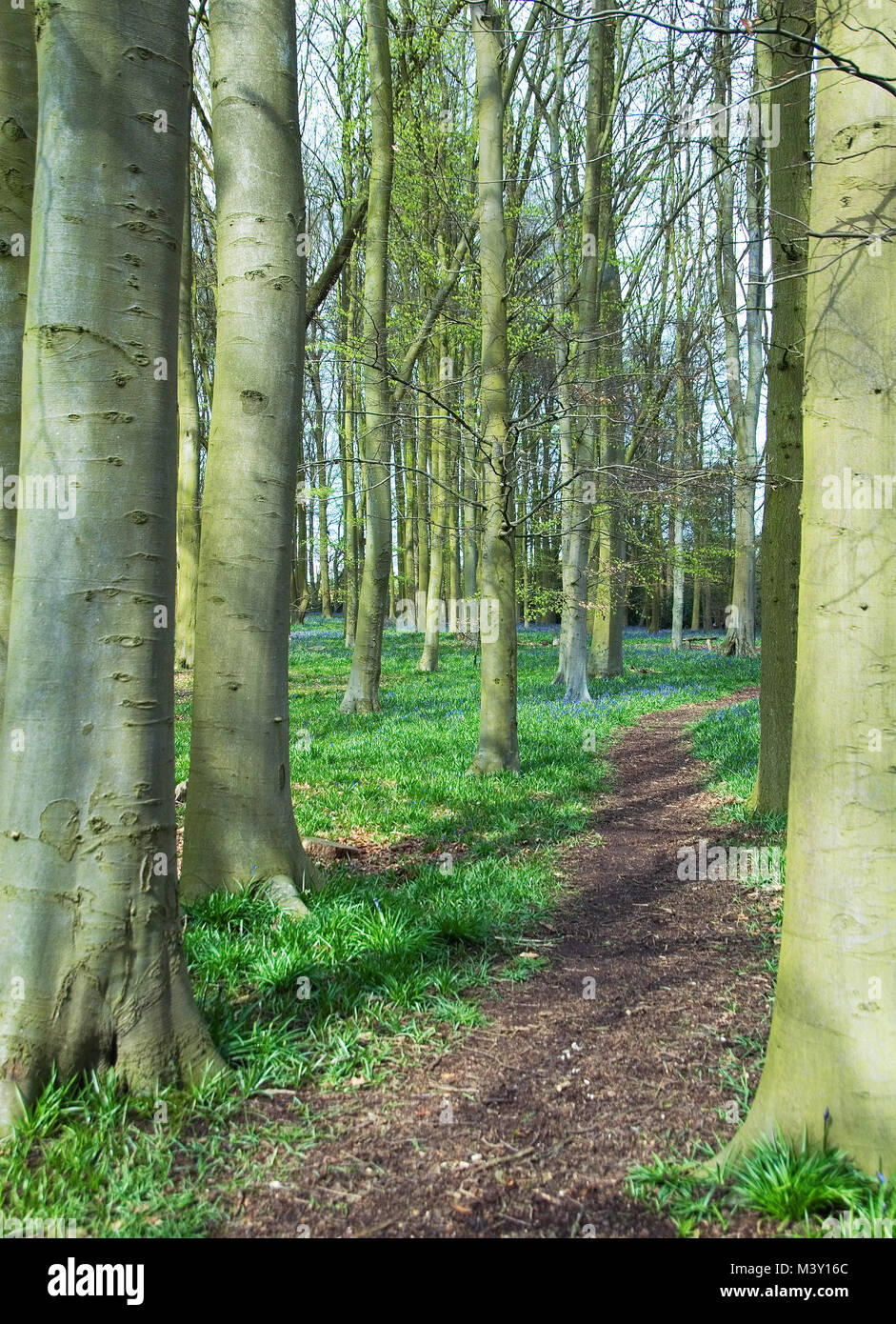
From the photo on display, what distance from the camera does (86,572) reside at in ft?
8.40

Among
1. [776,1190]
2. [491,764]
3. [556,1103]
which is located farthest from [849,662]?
[491,764]

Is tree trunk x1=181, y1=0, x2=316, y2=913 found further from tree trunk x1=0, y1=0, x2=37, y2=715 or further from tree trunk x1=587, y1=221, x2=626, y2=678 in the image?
tree trunk x1=587, y1=221, x2=626, y2=678

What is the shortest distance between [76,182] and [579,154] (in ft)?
50.8

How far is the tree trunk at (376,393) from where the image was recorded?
10.4 meters

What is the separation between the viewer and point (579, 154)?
1545 cm

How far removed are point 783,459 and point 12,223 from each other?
16.0 ft

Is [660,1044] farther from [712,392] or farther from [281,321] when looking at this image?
[712,392]

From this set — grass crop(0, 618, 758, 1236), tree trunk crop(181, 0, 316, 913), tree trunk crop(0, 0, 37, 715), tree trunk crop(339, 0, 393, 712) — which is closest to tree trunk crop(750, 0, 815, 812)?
grass crop(0, 618, 758, 1236)

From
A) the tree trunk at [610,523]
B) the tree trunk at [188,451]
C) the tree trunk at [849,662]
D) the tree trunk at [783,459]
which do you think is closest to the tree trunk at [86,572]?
the tree trunk at [849,662]

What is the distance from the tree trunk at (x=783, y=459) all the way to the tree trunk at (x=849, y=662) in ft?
11.5

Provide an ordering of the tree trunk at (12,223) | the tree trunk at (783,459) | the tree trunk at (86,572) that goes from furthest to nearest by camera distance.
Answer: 1. the tree trunk at (783,459)
2. the tree trunk at (12,223)
3. the tree trunk at (86,572)

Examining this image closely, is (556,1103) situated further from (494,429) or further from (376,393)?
(376,393)

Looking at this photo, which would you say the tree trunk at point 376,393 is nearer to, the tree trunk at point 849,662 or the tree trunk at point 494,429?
the tree trunk at point 494,429

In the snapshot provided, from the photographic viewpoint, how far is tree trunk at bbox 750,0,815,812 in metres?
5.80
